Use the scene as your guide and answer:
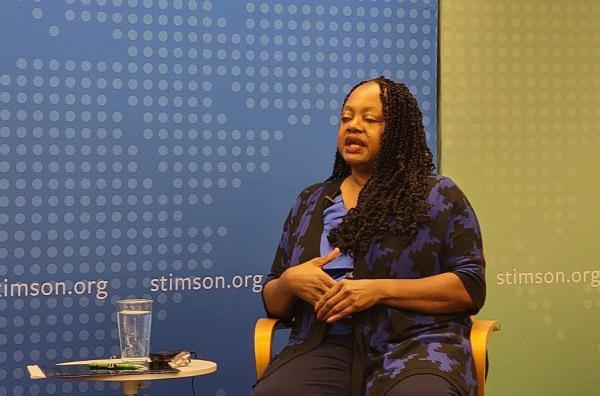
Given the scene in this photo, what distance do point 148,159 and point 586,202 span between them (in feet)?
6.56

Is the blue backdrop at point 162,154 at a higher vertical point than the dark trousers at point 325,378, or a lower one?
higher

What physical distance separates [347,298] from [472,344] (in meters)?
0.43

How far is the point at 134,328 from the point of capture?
351 centimetres

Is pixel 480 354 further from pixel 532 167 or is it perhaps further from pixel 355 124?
pixel 532 167

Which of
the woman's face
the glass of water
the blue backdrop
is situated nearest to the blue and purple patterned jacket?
the woman's face

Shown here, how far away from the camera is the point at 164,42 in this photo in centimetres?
→ 406

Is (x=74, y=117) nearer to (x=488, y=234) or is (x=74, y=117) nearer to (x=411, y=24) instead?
(x=411, y=24)

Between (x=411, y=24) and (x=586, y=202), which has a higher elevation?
(x=411, y=24)

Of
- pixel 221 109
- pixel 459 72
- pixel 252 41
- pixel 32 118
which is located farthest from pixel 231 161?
pixel 459 72

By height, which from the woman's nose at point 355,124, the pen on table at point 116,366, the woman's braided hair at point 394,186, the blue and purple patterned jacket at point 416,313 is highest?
the woman's nose at point 355,124

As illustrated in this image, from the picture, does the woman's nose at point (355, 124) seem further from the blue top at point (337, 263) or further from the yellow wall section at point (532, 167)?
the yellow wall section at point (532, 167)

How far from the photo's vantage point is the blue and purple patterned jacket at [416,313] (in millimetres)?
3068

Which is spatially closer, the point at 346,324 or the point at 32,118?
the point at 346,324

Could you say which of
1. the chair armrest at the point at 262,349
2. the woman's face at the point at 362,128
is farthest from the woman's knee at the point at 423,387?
the woman's face at the point at 362,128
